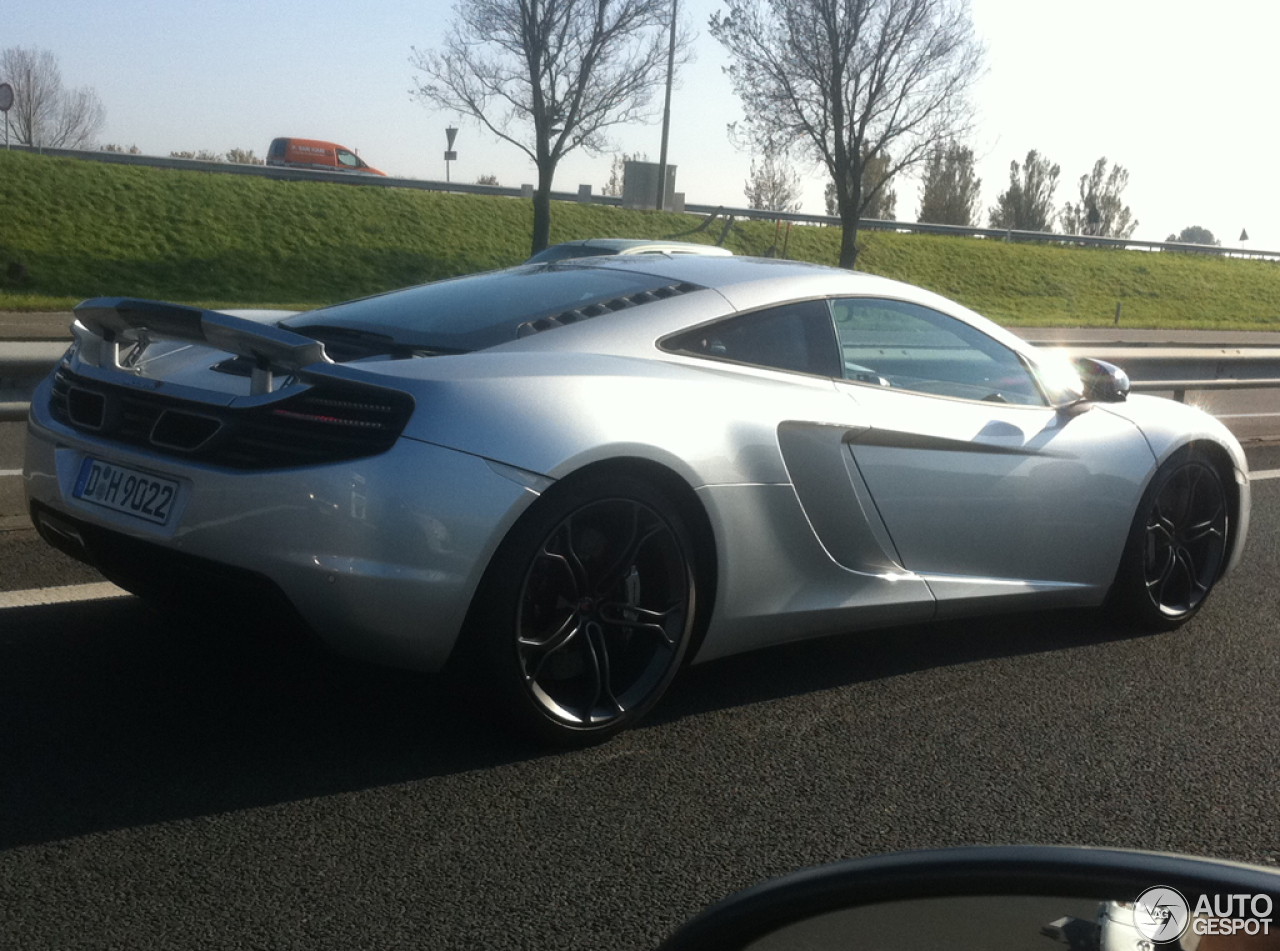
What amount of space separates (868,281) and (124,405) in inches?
91.6

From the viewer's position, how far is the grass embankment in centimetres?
2416

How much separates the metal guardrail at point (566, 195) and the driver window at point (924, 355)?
27127mm

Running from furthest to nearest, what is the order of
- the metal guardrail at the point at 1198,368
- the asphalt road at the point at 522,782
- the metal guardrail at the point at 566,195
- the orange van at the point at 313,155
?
the orange van at the point at 313,155
the metal guardrail at the point at 566,195
the metal guardrail at the point at 1198,368
the asphalt road at the point at 522,782

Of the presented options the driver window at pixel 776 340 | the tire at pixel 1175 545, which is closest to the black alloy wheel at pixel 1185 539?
the tire at pixel 1175 545

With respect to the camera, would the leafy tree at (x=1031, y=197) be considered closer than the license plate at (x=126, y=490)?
No

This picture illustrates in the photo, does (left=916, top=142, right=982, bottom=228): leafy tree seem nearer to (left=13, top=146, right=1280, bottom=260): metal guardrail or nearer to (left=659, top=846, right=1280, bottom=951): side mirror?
(left=13, top=146, right=1280, bottom=260): metal guardrail

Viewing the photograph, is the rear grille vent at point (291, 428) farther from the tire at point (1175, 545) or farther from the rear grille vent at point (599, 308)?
the tire at point (1175, 545)

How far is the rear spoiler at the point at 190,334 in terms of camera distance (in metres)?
3.49

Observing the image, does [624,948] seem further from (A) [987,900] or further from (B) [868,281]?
(B) [868,281]

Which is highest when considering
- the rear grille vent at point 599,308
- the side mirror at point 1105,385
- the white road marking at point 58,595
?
the rear grille vent at point 599,308

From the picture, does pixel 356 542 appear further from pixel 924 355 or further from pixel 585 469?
pixel 924 355

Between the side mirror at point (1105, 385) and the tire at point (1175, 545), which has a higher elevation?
the side mirror at point (1105, 385)

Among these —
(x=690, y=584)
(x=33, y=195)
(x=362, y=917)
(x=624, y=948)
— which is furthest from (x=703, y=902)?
(x=33, y=195)

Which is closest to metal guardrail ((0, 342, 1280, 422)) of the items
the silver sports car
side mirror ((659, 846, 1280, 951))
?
the silver sports car
